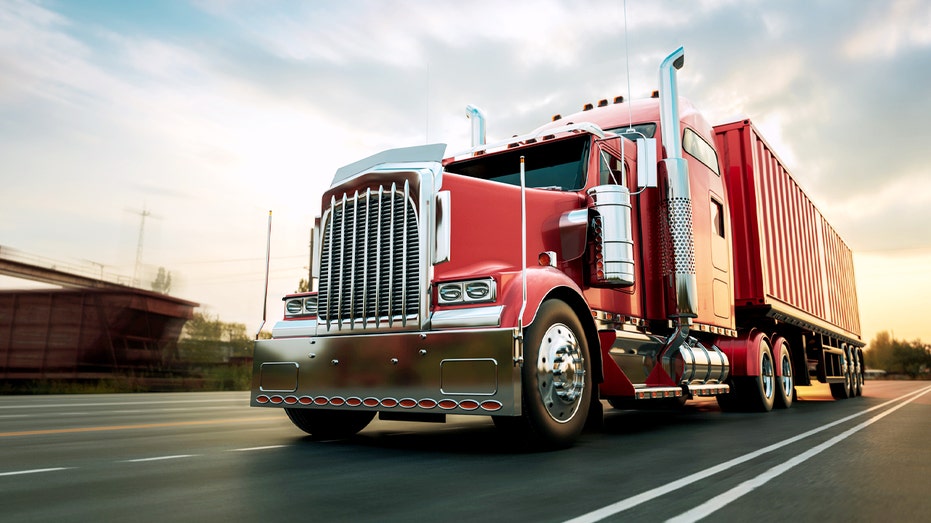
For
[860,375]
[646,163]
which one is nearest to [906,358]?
[860,375]

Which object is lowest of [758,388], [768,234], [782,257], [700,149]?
[758,388]

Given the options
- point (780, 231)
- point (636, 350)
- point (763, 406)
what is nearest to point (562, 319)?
point (636, 350)

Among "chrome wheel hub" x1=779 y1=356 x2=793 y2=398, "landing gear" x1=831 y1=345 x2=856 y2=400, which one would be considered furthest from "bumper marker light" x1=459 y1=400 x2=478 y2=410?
"landing gear" x1=831 y1=345 x2=856 y2=400

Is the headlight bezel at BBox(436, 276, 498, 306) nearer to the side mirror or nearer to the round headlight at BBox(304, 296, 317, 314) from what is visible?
the round headlight at BBox(304, 296, 317, 314)

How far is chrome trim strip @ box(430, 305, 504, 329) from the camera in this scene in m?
5.32

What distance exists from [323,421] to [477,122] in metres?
5.48

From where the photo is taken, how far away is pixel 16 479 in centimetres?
425

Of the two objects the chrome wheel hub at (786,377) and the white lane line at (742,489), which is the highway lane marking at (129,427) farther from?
the chrome wheel hub at (786,377)

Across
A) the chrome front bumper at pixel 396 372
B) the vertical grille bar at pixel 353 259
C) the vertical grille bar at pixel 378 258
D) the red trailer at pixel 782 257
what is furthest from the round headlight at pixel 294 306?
the red trailer at pixel 782 257

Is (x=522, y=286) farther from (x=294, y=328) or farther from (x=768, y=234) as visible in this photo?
(x=768, y=234)

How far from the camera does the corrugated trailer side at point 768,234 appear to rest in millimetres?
10781

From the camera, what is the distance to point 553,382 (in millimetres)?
5637

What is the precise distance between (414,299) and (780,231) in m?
9.03

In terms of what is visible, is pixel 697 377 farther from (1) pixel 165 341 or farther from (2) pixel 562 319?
(1) pixel 165 341
